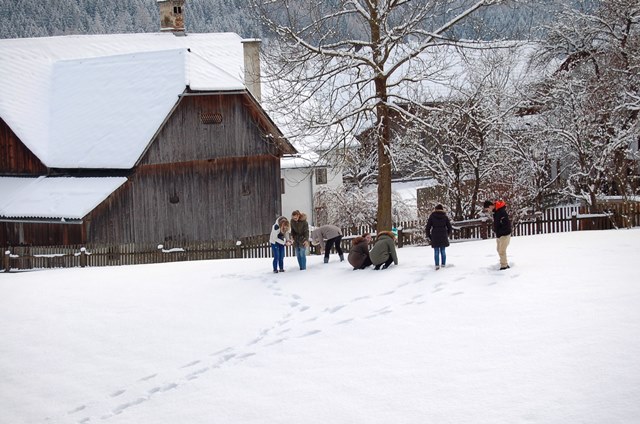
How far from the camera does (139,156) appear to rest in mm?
32188

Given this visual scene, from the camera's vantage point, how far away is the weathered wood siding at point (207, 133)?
3312cm

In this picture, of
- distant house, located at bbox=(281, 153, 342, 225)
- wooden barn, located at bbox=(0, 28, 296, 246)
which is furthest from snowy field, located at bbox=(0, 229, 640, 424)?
distant house, located at bbox=(281, 153, 342, 225)

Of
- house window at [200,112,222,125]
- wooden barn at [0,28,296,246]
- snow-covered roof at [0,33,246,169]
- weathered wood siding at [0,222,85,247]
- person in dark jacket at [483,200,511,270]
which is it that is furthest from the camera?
house window at [200,112,222,125]

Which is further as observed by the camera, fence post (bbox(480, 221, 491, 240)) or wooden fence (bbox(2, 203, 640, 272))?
wooden fence (bbox(2, 203, 640, 272))

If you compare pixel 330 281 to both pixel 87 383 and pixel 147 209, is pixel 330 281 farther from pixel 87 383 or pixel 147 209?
pixel 147 209

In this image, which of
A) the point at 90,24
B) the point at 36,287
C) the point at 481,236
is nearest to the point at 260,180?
the point at 481,236

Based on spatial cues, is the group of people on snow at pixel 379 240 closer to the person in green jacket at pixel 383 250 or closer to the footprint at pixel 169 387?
the person in green jacket at pixel 383 250

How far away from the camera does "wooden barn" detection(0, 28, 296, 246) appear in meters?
32.6

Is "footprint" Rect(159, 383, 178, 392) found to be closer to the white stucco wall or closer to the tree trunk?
the tree trunk

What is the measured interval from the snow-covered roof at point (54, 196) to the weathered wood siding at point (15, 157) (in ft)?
1.90

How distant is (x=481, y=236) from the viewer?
2730 cm

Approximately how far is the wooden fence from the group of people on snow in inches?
253

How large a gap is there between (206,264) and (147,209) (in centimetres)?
1146

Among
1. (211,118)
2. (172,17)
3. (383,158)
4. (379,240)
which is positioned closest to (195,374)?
(379,240)
